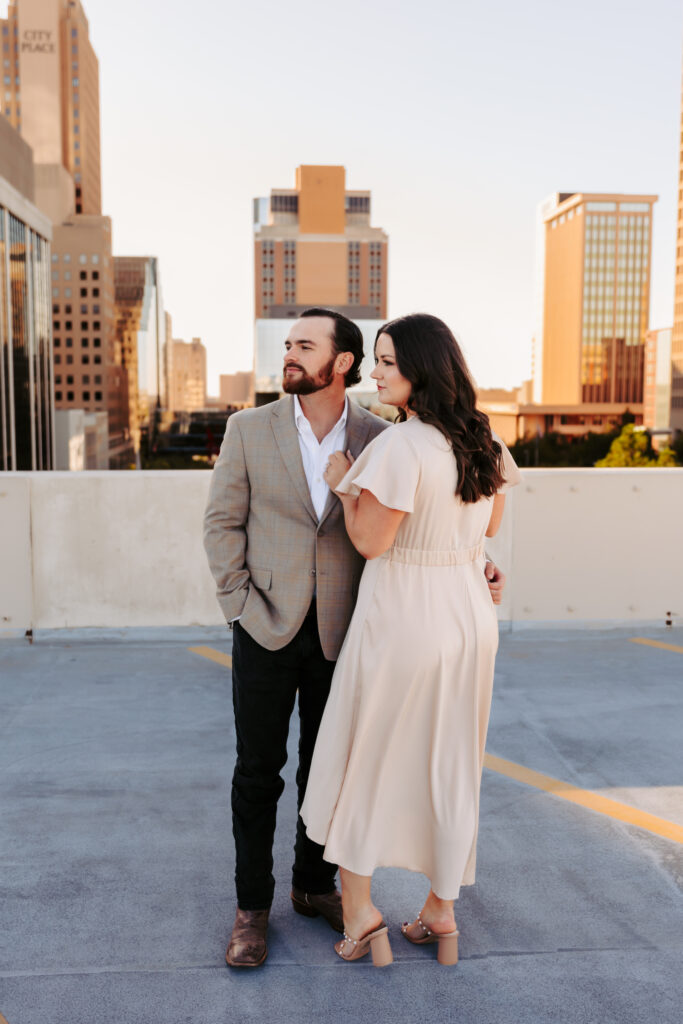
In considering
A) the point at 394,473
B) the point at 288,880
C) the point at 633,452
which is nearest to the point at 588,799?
the point at 288,880

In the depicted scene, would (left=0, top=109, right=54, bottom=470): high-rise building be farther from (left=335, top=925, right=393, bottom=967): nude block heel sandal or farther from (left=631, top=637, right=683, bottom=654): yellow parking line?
(left=335, top=925, right=393, bottom=967): nude block heel sandal

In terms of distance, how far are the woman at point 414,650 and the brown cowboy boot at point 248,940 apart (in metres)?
0.24

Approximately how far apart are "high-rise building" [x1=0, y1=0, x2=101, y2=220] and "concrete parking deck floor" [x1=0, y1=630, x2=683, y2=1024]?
581 ft

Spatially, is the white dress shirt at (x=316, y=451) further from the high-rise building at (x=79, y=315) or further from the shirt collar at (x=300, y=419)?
the high-rise building at (x=79, y=315)

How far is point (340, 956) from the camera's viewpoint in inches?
108

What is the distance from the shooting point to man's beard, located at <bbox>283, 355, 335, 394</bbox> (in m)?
2.74

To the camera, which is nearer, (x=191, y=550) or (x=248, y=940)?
(x=248, y=940)

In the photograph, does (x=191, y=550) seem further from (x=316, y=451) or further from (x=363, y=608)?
(x=363, y=608)

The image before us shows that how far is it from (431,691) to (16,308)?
10798cm

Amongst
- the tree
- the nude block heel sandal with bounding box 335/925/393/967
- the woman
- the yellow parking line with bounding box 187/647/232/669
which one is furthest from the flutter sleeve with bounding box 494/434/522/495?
the tree

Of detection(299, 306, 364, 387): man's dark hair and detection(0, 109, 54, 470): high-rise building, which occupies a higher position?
detection(0, 109, 54, 470): high-rise building

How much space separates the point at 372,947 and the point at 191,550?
14.0ft

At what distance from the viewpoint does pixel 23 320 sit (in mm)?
105438

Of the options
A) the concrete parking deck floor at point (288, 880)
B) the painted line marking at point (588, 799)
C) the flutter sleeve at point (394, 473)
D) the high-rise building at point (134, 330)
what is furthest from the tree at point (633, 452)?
the high-rise building at point (134, 330)
